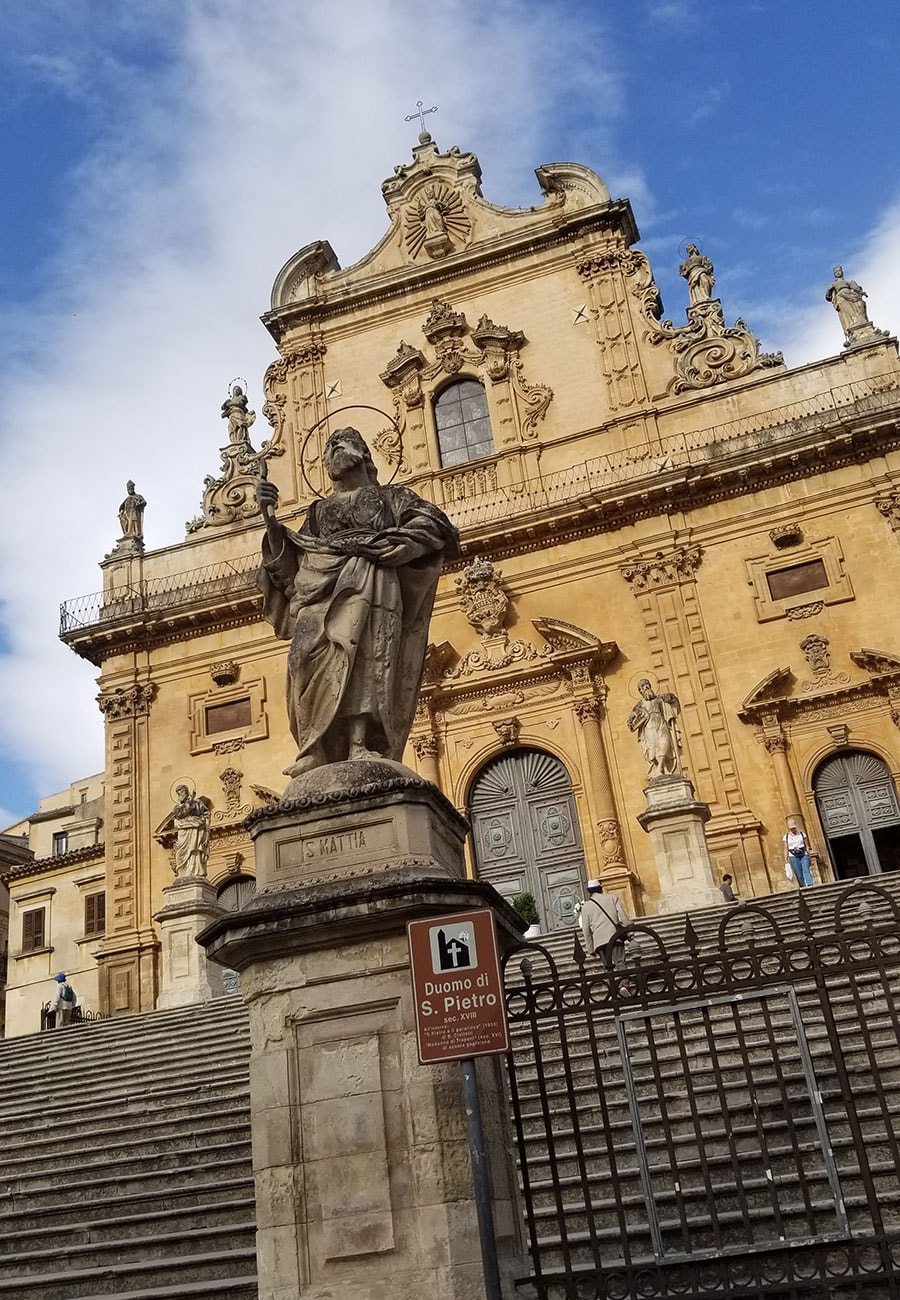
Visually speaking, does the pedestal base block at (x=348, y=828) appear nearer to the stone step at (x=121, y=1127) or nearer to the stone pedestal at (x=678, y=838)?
A: the stone step at (x=121, y=1127)

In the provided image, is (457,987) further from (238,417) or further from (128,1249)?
(238,417)

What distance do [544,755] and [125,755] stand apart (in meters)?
8.47

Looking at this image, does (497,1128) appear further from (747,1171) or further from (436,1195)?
(747,1171)

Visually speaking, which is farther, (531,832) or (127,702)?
(127,702)

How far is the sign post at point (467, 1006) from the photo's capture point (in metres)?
4.34

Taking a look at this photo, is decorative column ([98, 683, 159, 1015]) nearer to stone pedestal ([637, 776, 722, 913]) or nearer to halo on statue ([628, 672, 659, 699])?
halo on statue ([628, 672, 659, 699])

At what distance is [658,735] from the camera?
59.0 feet

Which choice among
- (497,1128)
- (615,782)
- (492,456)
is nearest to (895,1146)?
(497,1128)

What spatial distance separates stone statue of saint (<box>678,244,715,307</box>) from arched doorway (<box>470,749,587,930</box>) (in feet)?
32.4

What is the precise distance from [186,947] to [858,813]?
10.8m

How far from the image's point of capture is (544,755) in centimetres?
2208

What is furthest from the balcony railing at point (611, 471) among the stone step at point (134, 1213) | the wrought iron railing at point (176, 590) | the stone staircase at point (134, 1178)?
the stone step at point (134, 1213)

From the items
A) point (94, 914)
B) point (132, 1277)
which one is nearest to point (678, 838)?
point (132, 1277)

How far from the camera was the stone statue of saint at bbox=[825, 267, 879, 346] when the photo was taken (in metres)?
23.0
